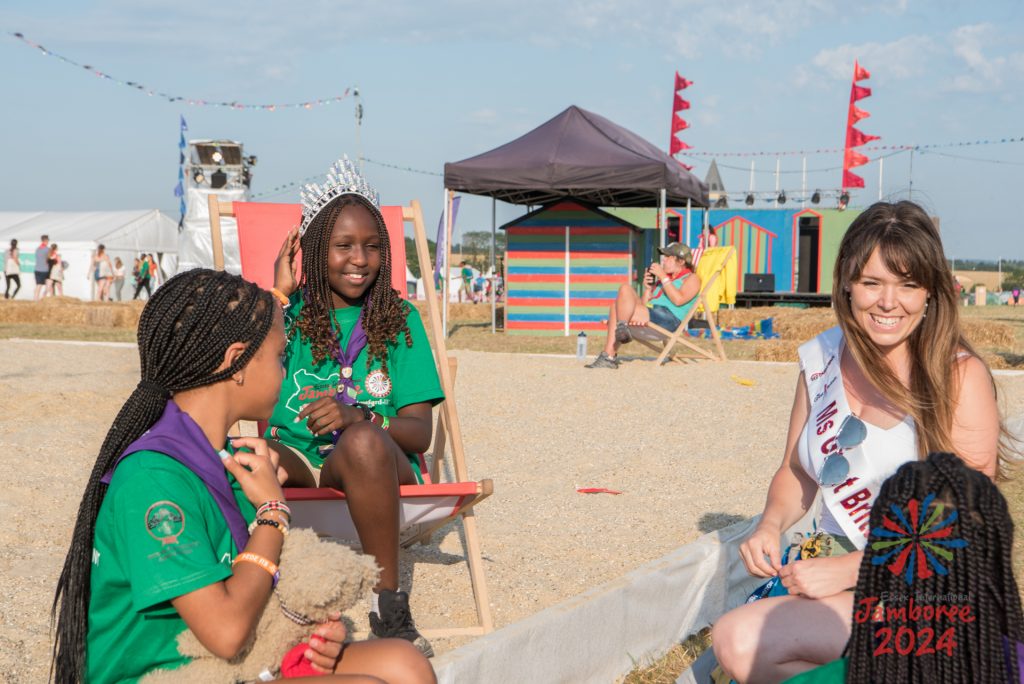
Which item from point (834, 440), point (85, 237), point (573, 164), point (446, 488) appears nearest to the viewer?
point (834, 440)

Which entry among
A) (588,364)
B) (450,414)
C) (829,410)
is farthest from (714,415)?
(829,410)

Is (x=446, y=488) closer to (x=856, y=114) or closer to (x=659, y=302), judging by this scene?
(x=659, y=302)

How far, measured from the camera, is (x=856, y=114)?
2609cm

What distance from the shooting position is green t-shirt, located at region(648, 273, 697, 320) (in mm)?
10055

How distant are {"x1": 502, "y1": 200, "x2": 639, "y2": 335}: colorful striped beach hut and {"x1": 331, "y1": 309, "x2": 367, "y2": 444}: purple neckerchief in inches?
467

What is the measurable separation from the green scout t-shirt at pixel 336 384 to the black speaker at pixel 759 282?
1989 centimetres

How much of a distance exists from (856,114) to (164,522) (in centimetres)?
2681

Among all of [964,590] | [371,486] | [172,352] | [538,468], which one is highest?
[172,352]

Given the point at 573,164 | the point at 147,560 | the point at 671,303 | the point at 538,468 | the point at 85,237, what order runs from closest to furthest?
the point at 147,560 → the point at 538,468 → the point at 671,303 → the point at 573,164 → the point at 85,237

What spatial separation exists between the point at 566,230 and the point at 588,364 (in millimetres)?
5678

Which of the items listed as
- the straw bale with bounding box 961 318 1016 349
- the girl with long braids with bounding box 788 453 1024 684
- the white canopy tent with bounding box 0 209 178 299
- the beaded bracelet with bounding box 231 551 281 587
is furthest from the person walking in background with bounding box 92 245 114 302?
the girl with long braids with bounding box 788 453 1024 684

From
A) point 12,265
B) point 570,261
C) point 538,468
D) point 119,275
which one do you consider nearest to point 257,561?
point 538,468

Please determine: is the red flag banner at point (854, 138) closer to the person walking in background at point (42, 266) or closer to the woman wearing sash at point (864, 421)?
the person walking in background at point (42, 266)

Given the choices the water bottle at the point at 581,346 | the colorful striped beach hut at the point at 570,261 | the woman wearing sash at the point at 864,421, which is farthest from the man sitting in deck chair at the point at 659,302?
the woman wearing sash at the point at 864,421
